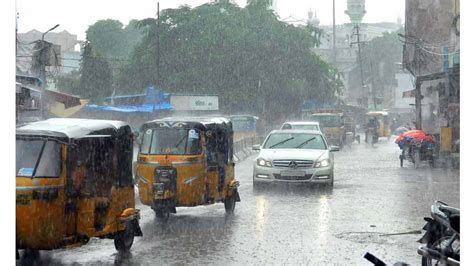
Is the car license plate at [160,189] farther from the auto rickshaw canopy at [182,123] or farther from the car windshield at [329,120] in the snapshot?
the car windshield at [329,120]

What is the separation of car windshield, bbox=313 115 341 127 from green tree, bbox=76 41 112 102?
426 inches

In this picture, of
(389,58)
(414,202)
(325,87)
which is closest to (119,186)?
(414,202)

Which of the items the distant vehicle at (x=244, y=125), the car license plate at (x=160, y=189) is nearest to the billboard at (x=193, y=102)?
the distant vehicle at (x=244, y=125)

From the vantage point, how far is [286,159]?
15.2 metres

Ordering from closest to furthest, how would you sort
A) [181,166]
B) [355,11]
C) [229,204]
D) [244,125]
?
[181,166]
[229,204]
[244,125]
[355,11]

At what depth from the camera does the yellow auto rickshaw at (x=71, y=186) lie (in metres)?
7.12

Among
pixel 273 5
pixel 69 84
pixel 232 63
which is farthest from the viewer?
pixel 273 5

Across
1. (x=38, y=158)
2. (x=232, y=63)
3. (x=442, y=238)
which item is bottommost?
(x=442, y=238)

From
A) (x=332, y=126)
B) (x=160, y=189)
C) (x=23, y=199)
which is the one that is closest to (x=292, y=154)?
(x=160, y=189)

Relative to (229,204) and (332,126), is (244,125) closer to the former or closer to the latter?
(332,126)

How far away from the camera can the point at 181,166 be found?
11.0 meters

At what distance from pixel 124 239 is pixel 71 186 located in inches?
53.3

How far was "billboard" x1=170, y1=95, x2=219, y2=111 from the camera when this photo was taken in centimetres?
3450

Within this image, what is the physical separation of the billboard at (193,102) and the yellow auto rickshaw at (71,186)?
25603mm
